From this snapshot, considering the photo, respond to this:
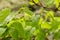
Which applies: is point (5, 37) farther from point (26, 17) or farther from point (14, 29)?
point (26, 17)

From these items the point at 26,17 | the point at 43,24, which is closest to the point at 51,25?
the point at 43,24

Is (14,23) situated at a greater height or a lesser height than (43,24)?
greater

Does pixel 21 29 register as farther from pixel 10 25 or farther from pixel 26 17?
pixel 26 17

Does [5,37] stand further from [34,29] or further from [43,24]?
[43,24]

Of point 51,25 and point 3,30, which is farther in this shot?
point 51,25

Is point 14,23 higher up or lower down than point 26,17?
higher up

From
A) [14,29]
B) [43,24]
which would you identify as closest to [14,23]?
[14,29]

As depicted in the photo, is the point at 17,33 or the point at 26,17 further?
→ the point at 26,17
